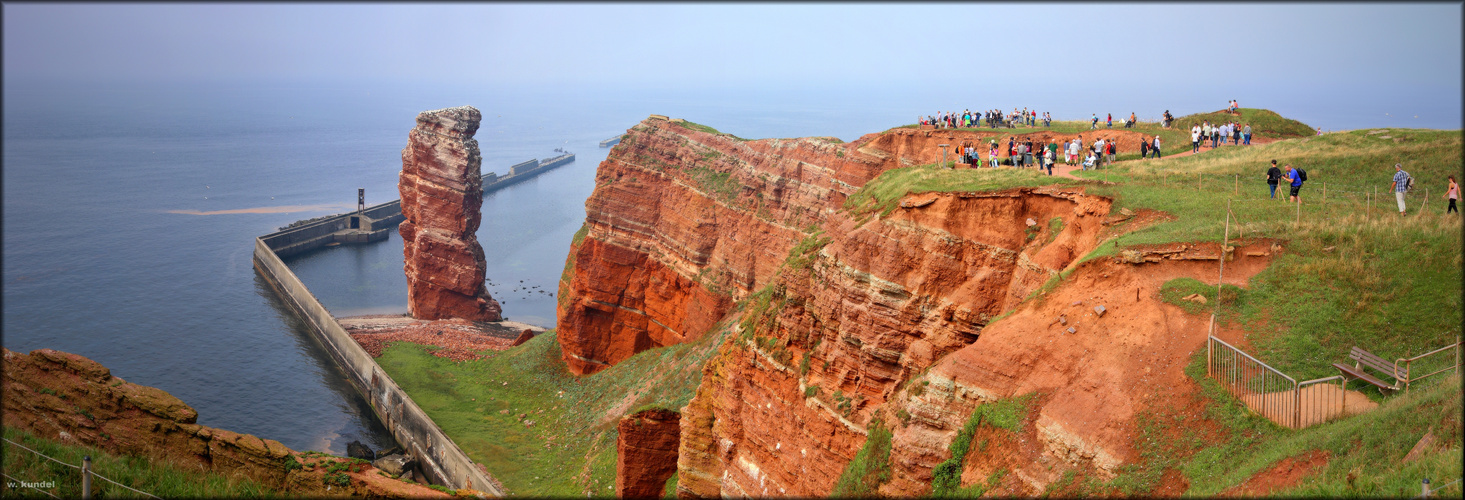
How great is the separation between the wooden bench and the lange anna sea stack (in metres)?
62.0

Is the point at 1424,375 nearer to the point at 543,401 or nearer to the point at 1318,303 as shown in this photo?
the point at 1318,303

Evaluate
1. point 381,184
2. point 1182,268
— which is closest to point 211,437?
point 1182,268

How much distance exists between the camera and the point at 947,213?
2447 cm

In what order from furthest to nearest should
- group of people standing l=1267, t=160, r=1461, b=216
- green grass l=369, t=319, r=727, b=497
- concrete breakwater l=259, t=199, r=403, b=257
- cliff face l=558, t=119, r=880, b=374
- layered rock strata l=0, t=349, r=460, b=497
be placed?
concrete breakwater l=259, t=199, r=403, b=257 → cliff face l=558, t=119, r=880, b=374 → green grass l=369, t=319, r=727, b=497 → layered rock strata l=0, t=349, r=460, b=497 → group of people standing l=1267, t=160, r=1461, b=216

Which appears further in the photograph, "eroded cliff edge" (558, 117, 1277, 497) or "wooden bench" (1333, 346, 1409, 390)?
"eroded cliff edge" (558, 117, 1277, 497)

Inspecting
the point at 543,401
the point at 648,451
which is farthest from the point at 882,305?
the point at 543,401

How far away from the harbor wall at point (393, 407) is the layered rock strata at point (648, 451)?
7829 mm

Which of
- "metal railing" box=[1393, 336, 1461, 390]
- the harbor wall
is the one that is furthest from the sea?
"metal railing" box=[1393, 336, 1461, 390]

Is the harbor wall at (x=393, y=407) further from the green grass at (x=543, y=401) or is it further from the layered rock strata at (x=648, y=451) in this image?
the layered rock strata at (x=648, y=451)

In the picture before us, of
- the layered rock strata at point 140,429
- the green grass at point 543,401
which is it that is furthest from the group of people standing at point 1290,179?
the layered rock strata at point 140,429

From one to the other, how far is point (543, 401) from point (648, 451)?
1781 cm

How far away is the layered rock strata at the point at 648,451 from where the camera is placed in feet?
106

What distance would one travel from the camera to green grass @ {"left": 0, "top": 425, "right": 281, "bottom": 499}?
24672 millimetres

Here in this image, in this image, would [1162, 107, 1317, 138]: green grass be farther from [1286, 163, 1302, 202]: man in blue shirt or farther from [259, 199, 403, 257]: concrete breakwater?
[259, 199, 403, 257]: concrete breakwater
